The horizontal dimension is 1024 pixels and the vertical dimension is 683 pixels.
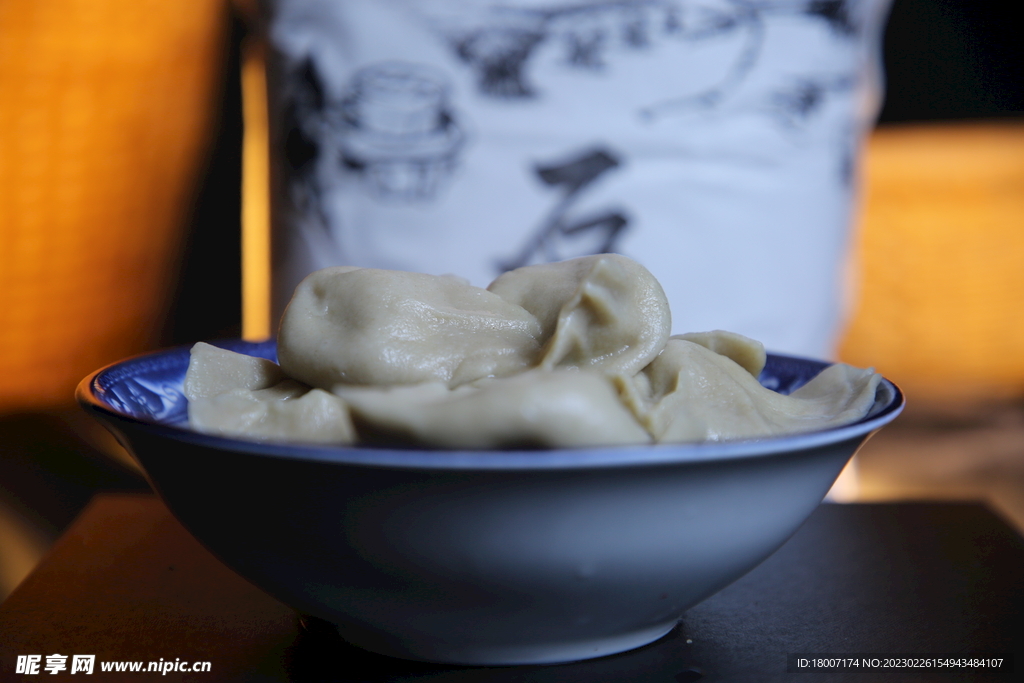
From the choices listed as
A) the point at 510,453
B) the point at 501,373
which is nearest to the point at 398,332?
the point at 501,373

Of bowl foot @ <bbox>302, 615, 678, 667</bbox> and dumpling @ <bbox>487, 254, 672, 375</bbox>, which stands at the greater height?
dumpling @ <bbox>487, 254, 672, 375</bbox>

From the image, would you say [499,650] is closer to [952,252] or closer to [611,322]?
[611,322]

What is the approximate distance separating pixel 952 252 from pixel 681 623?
174cm

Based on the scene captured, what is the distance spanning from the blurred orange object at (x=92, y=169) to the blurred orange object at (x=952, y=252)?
4.57 feet

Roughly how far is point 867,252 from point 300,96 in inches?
53.1

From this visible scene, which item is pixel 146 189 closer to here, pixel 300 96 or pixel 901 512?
pixel 300 96

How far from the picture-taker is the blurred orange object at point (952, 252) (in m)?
2.01

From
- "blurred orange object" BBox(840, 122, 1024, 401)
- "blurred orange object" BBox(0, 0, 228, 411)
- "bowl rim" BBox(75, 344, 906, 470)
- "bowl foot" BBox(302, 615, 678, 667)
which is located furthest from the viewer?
"blurred orange object" BBox(840, 122, 1024, 401)

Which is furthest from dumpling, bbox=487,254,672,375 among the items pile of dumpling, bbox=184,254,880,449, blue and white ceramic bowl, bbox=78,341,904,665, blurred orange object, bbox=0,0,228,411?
blurred orange object, bbox=0,0,228,411

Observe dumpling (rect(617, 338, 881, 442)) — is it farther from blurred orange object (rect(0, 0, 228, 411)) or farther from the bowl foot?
blurred orange object (rect(0, 0, 228, 411))

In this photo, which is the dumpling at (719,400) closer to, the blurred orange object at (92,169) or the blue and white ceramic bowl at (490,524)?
the blue and white ceramic bowl at (490,524)

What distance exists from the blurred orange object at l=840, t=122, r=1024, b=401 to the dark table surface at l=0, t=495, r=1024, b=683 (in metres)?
1.41

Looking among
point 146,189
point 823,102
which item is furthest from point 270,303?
point 823,102

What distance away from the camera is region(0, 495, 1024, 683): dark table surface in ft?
1.65
